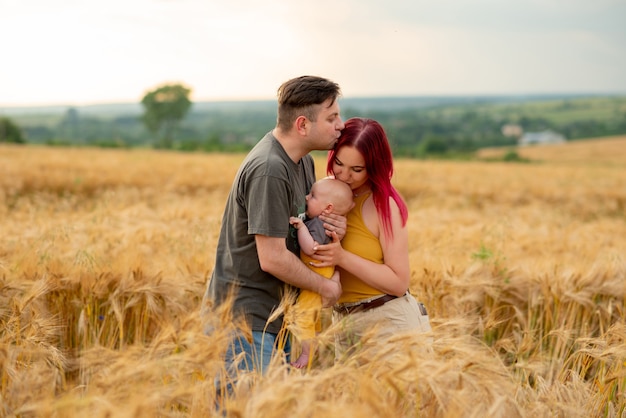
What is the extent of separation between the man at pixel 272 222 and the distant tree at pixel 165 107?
113 metres

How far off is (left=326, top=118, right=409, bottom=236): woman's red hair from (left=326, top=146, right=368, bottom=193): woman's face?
2cm

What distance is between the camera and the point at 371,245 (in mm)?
3520

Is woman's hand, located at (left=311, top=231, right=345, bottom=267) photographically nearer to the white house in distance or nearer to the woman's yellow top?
the woman's yellow top

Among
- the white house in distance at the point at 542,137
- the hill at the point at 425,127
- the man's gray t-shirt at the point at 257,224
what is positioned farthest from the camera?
the white house in distance at the point at 542,137

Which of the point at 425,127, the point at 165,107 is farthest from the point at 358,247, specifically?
the point at 165,107

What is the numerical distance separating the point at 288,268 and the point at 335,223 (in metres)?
0.35

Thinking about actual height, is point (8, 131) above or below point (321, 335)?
below

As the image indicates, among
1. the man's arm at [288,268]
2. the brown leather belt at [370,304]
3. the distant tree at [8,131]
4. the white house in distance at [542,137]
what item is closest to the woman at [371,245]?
the brown leather belt at [370,304]

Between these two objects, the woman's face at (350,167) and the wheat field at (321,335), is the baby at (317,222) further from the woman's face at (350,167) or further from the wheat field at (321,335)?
the wheat field at (321,335)

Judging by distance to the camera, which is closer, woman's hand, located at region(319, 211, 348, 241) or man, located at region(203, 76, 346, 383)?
man, located at region(203, 76, 346, 383)

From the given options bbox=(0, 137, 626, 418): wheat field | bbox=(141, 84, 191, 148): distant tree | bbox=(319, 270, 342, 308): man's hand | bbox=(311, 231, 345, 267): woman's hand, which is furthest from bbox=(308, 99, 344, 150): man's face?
bbox=(141, 84, 191, 148): distant tree

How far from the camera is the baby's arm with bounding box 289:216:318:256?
3320 millimetres

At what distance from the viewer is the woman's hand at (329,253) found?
3297 mm

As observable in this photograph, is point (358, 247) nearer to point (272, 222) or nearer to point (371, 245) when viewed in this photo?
point (371, 245)
